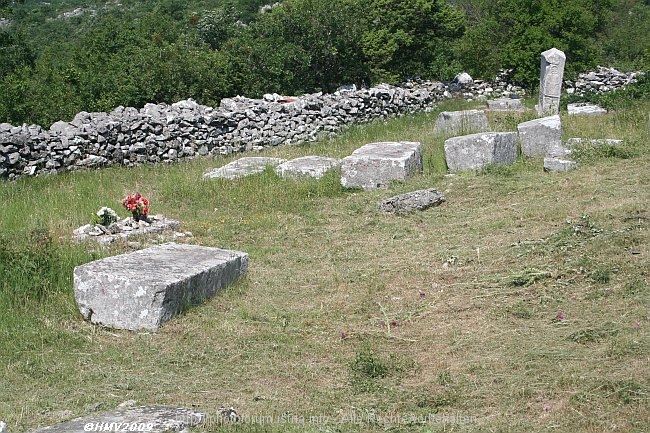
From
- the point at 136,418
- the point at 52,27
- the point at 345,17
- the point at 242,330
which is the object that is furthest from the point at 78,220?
the point at 52,27

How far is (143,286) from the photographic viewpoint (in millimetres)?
6789

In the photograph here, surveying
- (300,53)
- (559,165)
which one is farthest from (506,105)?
(559,165)

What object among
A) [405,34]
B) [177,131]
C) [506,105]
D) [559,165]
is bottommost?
[506,105]

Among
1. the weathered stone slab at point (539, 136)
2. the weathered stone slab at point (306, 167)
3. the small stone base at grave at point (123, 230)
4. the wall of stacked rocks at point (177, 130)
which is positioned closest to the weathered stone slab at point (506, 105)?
the wall of stacked rocks at point (177, 130)

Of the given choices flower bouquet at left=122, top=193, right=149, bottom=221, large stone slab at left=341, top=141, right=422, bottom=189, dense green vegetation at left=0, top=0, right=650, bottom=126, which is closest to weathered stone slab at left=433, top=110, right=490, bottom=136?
large stone slab at left=341, top=141, right=422, bottom=189

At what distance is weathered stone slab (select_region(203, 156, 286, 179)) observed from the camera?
12555mm

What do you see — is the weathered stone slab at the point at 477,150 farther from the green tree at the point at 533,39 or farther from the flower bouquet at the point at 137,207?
the green tree at the point at 533,39

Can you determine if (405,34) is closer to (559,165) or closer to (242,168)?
(242,168)

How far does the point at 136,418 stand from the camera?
15.7 feet

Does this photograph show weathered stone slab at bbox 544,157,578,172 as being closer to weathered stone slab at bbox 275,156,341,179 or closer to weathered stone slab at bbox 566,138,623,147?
weathered stone slab at bbox 566,138,623,147

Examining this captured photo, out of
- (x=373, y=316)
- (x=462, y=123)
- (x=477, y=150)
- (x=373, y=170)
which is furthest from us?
(x=462, y=123)

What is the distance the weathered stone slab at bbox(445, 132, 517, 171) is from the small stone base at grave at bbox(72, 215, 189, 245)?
4.56 metres

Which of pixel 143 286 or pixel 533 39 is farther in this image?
pixel 533 39

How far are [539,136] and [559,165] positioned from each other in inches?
53.8
